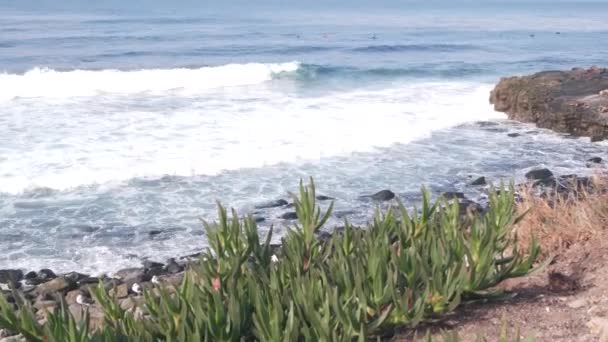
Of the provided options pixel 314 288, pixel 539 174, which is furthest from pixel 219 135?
pixel 314 288

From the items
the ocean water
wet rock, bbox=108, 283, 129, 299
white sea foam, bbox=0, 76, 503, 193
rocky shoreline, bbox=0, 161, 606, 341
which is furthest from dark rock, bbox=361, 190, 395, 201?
wet rock, bbox=108, 283, 129, 299

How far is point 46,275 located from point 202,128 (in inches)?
345

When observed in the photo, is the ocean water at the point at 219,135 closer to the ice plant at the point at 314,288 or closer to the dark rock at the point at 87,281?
the dark rock at the point at 87,281

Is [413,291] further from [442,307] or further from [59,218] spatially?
[59,218]

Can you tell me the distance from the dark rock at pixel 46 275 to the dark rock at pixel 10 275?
19 centimetres

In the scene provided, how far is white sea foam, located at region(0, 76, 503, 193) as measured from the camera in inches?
521

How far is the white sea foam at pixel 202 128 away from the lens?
13.2m

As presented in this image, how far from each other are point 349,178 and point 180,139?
426 centimetres

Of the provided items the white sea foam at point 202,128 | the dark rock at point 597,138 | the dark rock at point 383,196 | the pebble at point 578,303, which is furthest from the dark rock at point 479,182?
the pebble at point 578,303

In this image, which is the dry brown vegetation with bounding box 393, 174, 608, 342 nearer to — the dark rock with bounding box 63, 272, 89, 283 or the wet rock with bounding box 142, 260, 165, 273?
the wet rock with bounding box 142, 260, 165, 273

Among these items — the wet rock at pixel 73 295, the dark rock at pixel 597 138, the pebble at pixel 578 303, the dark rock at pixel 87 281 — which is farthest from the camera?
the dark rock at pixel 597 138

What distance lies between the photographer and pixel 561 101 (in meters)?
18.1

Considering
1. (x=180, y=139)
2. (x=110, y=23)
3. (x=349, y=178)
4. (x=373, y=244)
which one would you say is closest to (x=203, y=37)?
(x=110, y=23)

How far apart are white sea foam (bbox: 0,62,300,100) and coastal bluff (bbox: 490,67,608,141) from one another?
30.6 ft
